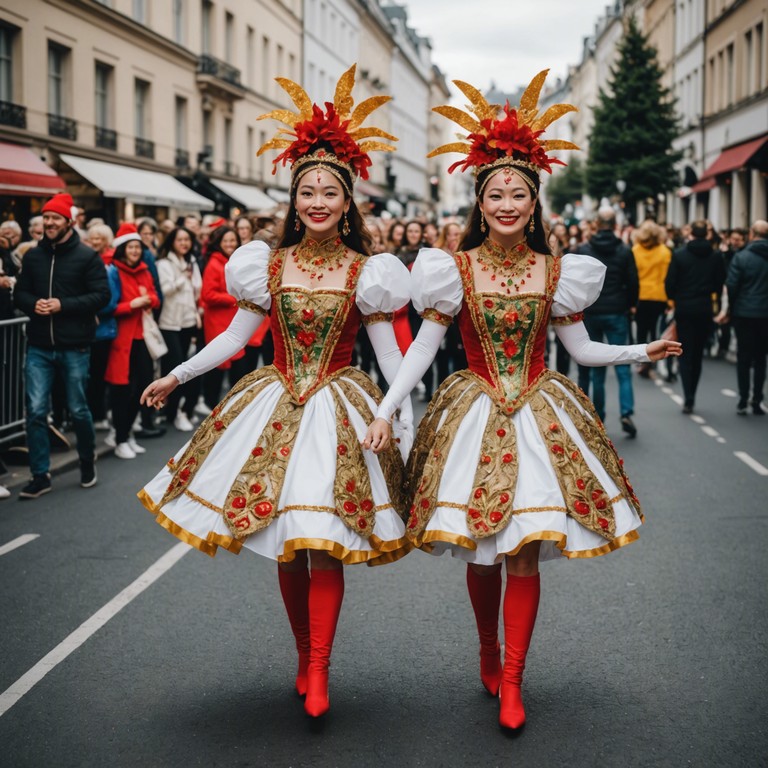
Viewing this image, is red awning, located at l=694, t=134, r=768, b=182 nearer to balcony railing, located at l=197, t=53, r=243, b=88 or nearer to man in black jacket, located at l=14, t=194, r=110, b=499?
balcony railing, located at l=197, t=53, r=243, b=88

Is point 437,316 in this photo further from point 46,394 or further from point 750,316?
point 750,316

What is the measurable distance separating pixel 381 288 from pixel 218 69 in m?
33.9

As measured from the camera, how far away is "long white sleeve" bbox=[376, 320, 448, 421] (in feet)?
13.8

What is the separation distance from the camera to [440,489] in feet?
13.5

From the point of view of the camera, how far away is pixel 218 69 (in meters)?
36.2

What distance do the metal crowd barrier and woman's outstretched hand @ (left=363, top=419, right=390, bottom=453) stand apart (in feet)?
20.6

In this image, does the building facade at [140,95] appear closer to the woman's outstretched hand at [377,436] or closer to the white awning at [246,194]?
the white awning at [246,194]

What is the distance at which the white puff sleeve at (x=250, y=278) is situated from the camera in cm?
451

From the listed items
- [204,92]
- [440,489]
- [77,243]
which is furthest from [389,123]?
[440,489]

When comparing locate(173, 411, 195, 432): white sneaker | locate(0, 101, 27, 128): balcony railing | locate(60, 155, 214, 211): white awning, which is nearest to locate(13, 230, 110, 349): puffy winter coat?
locate(173, 411, 195, 432): white sneaker

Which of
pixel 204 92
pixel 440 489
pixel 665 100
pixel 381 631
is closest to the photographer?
pixel 440 489

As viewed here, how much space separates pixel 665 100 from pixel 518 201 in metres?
45.8

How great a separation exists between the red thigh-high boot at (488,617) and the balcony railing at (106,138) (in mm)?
25044

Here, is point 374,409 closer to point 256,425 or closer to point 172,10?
point 256,425
